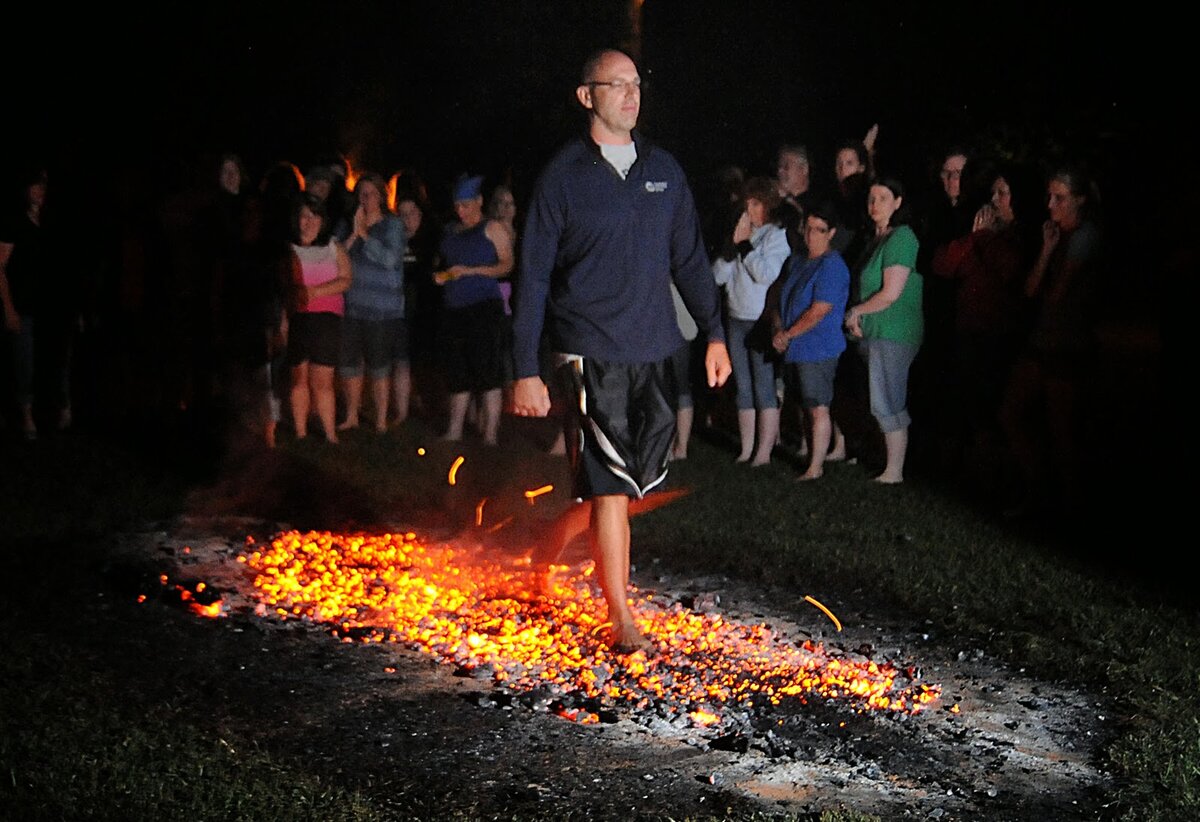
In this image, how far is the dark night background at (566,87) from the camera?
17.2 metres

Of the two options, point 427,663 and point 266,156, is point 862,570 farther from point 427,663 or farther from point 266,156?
point 266,156

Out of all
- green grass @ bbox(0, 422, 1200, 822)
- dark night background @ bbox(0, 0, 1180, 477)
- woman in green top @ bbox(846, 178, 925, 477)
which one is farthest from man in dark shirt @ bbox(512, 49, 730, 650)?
dark night background @ bbox(0, 0, 1180, 477)

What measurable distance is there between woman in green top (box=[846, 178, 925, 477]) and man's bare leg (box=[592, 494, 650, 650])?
4.40m

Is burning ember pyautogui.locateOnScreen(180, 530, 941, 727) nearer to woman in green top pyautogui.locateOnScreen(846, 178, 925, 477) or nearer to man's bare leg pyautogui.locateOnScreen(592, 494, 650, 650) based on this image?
man's bare leg pyautogui.locateOnScreen(592, 494, 650, 650)

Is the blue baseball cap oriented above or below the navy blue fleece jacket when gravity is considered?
above

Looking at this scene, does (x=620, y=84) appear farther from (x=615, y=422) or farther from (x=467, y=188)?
(x=467, y=188)

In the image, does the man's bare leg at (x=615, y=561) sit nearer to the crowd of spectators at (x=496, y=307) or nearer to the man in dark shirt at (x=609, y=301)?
the man in dark shirt at (x=609, y=301)

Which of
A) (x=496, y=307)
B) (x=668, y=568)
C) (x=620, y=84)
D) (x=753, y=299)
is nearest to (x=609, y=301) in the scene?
(x=620, y=84)

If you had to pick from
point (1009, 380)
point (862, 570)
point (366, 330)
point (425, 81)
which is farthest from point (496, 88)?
point (862, 570)

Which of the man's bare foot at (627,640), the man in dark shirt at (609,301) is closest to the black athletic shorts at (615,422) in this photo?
the man in dark shirt at (609,301)

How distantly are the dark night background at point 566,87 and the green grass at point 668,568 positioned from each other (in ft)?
10.8

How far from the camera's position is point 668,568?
7715 millimetres

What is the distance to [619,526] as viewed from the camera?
6.15m

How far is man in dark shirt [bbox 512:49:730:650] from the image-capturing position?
592 centimetres
